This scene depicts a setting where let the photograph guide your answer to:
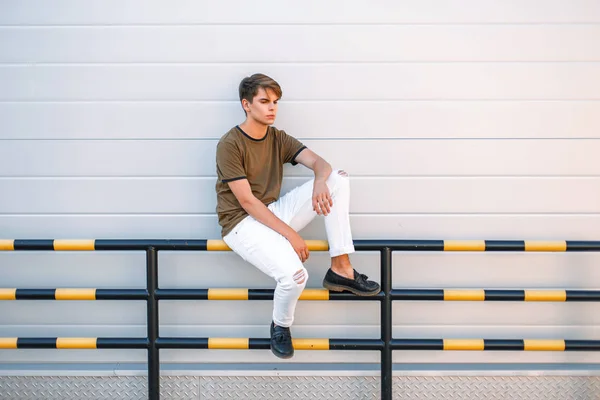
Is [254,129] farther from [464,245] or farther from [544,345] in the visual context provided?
[544,345]

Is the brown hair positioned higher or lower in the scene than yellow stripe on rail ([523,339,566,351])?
higher

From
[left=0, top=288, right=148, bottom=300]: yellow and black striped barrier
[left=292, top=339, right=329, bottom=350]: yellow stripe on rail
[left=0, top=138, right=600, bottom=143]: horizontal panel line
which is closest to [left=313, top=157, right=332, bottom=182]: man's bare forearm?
[left=0, top=138, right=600, bottom=143]: horizontal panel line

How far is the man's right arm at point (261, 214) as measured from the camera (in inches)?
95.7

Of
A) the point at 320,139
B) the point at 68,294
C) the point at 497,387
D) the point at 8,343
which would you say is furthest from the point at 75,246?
the point at 497,387

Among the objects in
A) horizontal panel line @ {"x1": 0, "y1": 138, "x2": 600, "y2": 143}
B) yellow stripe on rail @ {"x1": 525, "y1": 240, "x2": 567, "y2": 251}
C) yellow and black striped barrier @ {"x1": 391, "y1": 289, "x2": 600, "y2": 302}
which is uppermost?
horizontal panel line @ {"x1": 0, "y1": 138, "x2": 600, "y2": 143}

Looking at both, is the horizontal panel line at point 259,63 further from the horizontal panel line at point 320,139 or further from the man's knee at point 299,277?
the man's knee at point 299,277

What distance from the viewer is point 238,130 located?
100.0 inches

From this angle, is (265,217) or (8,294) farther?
(8,294)

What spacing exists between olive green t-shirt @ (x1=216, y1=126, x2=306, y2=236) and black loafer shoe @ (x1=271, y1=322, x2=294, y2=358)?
0.51m

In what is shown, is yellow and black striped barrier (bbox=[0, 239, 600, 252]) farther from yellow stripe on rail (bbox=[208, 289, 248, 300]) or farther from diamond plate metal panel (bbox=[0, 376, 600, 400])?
diamond plate metal panel (bbox=[0, 376, 600, 400])

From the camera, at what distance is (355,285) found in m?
2.49

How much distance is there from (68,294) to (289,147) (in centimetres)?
123

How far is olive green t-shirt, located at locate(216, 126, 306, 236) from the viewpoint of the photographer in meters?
2.46

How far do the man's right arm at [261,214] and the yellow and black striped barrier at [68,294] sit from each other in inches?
25.1
